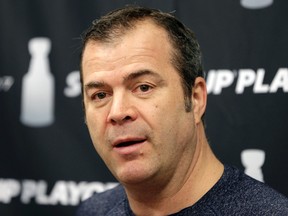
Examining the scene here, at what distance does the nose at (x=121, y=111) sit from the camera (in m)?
1.04

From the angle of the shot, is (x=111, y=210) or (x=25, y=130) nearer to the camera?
(x=111, y=210)

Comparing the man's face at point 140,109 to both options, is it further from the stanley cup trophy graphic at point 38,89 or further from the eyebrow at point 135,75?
the stanley cup trophy graphic at point 38,89

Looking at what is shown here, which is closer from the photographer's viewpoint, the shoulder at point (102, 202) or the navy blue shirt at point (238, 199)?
the navy blue shirt at point (238, 199)

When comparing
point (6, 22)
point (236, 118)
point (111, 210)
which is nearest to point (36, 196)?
point (111, 210)

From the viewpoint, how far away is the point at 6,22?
169 centimetres

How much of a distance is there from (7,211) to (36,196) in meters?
0.12

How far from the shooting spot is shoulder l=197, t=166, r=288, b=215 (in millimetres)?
1071

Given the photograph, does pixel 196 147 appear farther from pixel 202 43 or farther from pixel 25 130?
pixel 25 130

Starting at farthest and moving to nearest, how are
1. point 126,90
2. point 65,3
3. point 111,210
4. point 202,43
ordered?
point 65,3 < point 202,43 < point 111,210 < point 126,90

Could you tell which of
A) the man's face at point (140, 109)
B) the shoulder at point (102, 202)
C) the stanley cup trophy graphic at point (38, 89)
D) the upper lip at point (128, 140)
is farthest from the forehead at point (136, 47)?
the stanley cup trophy graphic at point (38, 89)

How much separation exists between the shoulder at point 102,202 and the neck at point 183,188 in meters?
0.20

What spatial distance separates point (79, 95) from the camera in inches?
63.9

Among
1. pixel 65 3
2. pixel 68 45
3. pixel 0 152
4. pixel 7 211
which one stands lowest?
pixel 7 211

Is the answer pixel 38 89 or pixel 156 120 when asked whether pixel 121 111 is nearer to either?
pixel 156 120
